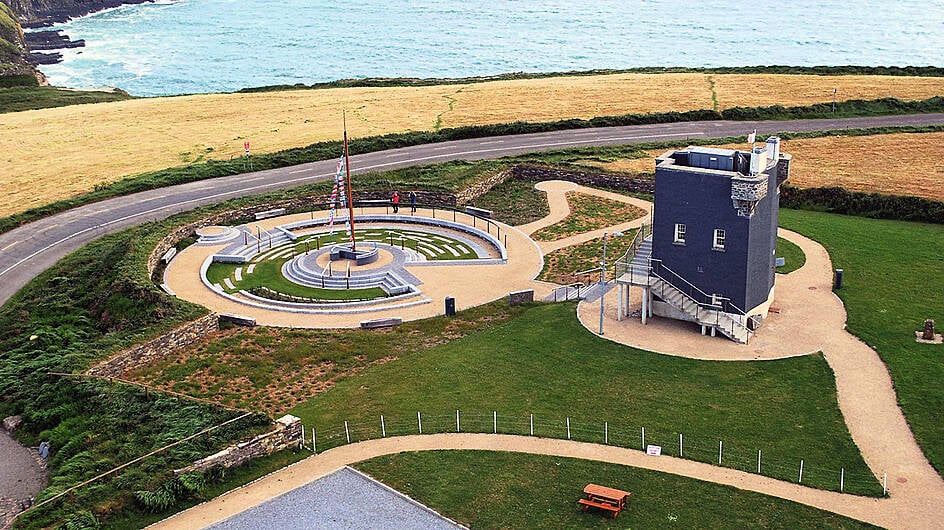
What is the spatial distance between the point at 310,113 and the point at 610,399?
77.7 m

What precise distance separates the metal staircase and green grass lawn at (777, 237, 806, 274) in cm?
1141

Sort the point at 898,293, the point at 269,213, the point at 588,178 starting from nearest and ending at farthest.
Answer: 1. the point at 898,293
2. the point at 269,213
3. the point at 588,178

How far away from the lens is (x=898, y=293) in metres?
57.8

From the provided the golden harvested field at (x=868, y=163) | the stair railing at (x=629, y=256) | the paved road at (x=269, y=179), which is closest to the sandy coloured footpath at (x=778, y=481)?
the stair railing at (x=629, y=256)

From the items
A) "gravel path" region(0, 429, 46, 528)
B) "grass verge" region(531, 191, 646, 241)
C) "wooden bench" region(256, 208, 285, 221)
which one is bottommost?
"gravel path" region(0, 429, 46, 528)

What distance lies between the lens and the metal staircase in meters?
52.9

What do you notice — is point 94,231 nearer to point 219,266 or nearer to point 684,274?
point 219,266

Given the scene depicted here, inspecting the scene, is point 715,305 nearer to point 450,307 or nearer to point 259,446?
point 450,307

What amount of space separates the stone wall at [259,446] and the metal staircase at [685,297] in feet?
71.5

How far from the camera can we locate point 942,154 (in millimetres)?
88750

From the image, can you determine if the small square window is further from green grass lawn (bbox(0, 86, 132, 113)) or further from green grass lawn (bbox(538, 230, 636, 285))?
green grass lawn (bbox(0, 86, 132, 113))

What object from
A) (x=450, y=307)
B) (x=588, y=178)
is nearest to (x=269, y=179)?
(x=588, y=178)

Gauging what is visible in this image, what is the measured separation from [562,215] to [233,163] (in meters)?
35.7

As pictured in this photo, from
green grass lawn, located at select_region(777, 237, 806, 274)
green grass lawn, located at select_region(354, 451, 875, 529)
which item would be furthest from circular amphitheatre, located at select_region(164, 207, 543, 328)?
green grass lawn, located at select_region(354, 451, 875, 529)
